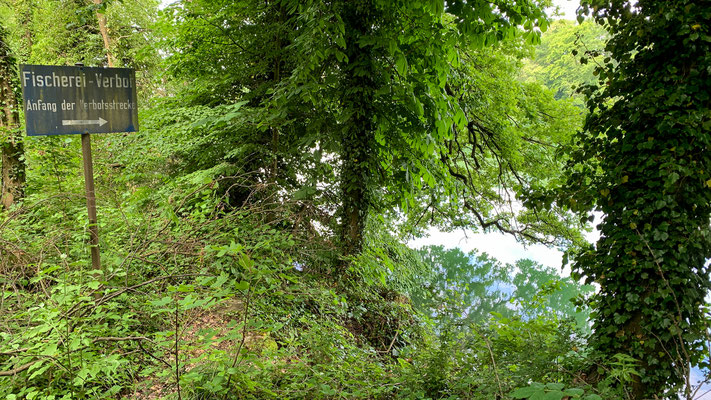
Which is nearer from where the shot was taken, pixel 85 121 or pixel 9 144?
pixel 85 121

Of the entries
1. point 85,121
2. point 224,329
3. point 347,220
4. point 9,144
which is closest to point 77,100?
point 85,121

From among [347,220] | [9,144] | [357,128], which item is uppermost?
[9,144]

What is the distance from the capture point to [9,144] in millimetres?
6137

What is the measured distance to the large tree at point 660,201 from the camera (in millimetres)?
2832

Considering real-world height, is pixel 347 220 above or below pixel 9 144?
below

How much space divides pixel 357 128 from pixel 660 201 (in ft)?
10.2

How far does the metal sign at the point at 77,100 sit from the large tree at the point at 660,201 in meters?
4.20

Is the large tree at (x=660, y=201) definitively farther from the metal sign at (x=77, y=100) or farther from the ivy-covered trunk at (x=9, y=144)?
the ivy-covered trunk at (x=9, y=144)

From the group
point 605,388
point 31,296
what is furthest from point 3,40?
point 605,388

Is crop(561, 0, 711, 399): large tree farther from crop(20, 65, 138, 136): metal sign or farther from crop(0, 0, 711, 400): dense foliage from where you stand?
crop(20, 65, 138, 136): metal sign

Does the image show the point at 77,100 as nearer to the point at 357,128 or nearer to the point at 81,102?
the point at 81,102

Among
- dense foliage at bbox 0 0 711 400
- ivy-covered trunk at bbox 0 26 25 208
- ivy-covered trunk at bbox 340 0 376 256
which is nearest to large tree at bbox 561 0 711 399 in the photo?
dense foliage at bbox 0 0 711 400

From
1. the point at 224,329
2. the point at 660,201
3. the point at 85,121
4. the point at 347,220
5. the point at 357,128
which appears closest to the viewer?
the point at 660,201

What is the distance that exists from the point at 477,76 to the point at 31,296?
6179 mm
